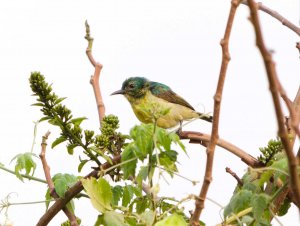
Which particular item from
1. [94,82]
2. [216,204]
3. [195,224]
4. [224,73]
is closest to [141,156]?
[216,204]

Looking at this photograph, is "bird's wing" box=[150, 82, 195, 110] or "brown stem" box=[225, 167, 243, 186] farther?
"bird's wing" box=[150, 82, 195, 110]

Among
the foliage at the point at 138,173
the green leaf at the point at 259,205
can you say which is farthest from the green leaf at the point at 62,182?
the green leaf at the point at 259,205

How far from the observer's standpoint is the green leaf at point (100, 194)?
2615 mm

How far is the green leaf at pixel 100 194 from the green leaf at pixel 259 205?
561mm

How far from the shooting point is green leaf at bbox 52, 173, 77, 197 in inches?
119

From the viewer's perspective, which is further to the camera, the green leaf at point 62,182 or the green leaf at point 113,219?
the green leaf at point 62,182

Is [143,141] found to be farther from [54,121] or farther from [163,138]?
[54,121]

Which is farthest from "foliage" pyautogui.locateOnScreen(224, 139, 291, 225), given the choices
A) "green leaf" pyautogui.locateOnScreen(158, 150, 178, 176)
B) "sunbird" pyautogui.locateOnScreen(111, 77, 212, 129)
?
"sunbird" pyautogui.locateOnScreen(111, 77, 212, 129)

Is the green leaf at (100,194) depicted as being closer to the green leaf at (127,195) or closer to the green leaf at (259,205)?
the green leaf at (127,195)

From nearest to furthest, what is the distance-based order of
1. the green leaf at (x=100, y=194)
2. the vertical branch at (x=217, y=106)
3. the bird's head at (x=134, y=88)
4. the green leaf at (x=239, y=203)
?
the vertical branch at (x=217, y=106), the green leaf at (x=239, y=203), the green leaf at (x=100, y=194), the bird's head at (x=134, y=88)

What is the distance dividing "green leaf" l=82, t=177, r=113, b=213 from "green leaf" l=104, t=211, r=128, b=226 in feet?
0.20

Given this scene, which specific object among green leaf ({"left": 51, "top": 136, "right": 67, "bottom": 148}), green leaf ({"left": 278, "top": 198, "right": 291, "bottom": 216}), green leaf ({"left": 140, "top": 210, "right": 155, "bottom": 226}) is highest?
green leaf ({"left": 51, "top": 136, "right": 67, "bottom": 148})

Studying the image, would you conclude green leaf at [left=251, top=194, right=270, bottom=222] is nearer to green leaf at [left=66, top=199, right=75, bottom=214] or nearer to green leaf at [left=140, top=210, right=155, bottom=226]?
green leaf at [left=140, top=210, right=155, bottom=226]

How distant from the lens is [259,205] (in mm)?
2314
